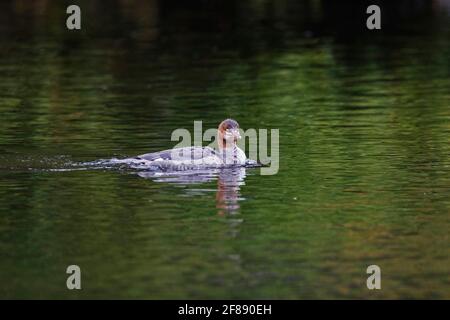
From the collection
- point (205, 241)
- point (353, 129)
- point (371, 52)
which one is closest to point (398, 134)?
point (353, 129)

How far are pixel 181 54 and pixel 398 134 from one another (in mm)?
15891

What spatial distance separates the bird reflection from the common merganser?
6.1 inches

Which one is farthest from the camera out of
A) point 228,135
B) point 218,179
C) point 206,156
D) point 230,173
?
point 228,135

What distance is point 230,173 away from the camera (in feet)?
67.1

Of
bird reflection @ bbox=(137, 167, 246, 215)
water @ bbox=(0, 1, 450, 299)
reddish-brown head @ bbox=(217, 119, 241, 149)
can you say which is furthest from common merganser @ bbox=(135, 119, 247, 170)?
water @ bbox=(0, 1, 450, 299)

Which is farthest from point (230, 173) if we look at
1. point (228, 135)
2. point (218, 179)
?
point (228, 135)

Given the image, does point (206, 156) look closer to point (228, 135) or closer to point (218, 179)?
point (228, 135)

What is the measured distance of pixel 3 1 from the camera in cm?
5709

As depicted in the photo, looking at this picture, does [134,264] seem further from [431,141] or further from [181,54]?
[181,54]

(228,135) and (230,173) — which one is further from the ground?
(228,135)

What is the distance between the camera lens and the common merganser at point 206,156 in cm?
2036

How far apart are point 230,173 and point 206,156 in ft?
1.97

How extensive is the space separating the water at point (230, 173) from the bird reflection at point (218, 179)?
0.17ft

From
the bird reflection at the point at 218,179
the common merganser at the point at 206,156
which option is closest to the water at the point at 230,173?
the bird reflection at the point at 218,179
